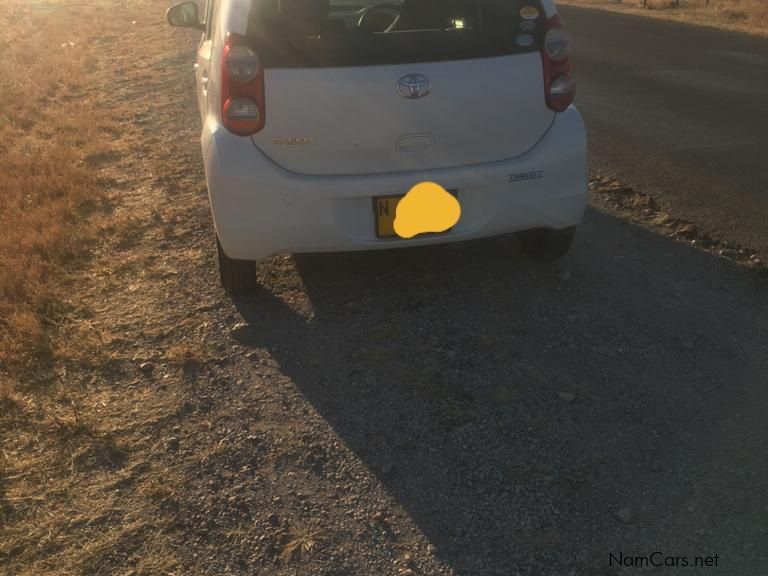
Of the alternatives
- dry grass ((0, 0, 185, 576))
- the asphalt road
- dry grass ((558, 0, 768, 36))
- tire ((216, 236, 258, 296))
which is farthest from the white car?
dry grass ((558, 0, 768, 36))

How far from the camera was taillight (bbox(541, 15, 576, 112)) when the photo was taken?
13.4 ft

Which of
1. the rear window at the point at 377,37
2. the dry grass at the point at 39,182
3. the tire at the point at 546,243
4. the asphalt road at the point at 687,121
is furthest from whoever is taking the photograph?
the asphalt road at the point at 687,121

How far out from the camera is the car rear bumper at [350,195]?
390 cm

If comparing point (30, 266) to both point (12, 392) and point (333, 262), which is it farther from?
point (333, 262)

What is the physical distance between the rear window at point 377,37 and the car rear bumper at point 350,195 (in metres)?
0.45

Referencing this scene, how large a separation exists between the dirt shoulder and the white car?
0.53 meters

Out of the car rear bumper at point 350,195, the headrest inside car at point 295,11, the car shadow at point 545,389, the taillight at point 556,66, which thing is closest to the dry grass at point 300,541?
the car shadow at point 545,389

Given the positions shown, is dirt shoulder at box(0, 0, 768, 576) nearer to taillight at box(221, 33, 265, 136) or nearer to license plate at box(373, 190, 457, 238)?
license plate at box(373, 190, 457, 238)

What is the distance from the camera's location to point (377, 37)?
3.84 meters

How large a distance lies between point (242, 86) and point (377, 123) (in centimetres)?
64

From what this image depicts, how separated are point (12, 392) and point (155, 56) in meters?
10.4

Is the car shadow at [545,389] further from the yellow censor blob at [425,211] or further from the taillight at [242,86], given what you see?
the taillight at [242,86]

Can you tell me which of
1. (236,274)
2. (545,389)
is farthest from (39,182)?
(545,389)

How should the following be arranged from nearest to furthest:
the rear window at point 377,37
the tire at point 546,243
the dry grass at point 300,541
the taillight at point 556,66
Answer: the dry grass at point 300,541 < the rear window at point 377,37 < the taillight at point 556,66 < the tire at point 546,243
